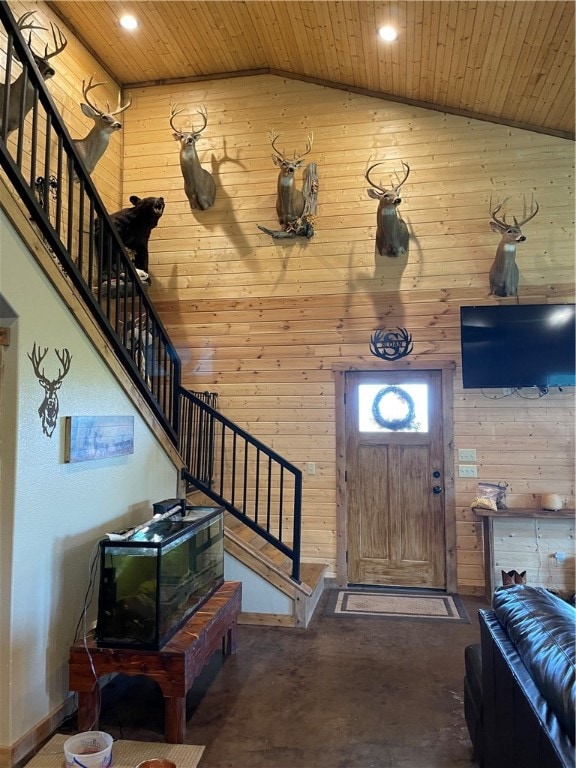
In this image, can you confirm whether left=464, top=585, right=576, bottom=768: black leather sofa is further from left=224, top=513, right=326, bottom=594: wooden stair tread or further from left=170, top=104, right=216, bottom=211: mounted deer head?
left=170, top=104, right=216, bottom=211: mounted deer head

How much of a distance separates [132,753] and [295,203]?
4.52 meters

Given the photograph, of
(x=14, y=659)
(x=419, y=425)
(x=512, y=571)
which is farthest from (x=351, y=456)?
(x=14, y=659)

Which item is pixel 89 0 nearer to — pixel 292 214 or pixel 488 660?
pixel 292 214

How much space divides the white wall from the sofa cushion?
2.08m

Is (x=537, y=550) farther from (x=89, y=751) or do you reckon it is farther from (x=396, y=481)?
(x=89, y=751)

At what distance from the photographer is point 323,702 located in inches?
112

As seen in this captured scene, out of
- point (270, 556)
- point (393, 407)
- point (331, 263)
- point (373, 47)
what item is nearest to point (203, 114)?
point (373, 47)

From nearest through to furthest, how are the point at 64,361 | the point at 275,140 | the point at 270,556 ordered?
the point at 64,361, the point at 270,556, the point at 275,140

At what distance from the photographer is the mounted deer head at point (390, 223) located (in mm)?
4738

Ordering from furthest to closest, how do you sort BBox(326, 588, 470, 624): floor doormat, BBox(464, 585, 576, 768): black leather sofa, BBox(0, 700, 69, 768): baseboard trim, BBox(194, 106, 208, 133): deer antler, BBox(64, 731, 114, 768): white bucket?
1. BBox(194, 106, 208, 133): deer antler
2. BBox(326, 588, 470, 624): floor doormat
3. BBox(0, 700, 69, 768): baseboard trim
4. BBox(64, 731, 114, 768): white bucket
5. BBox(464, 585, 576, 768): black leather sofa

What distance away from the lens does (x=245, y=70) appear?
5.37 meters

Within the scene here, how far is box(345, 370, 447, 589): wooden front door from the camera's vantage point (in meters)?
4.80

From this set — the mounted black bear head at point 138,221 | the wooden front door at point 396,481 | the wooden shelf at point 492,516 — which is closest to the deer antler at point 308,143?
the mounted black bear head at point 138,221

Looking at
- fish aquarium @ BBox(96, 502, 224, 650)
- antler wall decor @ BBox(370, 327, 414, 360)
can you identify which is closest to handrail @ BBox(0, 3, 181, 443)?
fish aquarium @ BBox(96, 502, 224, 650)
